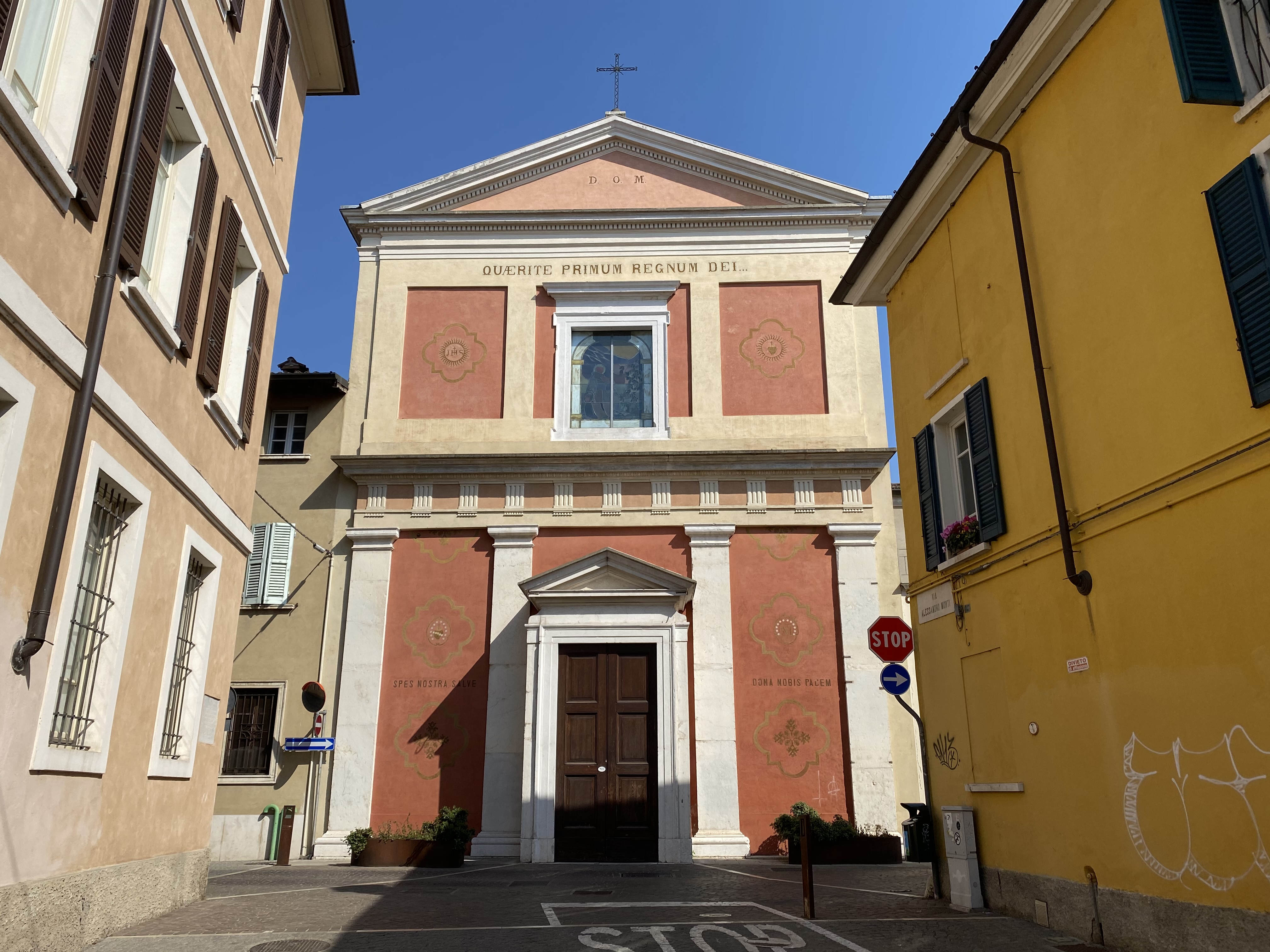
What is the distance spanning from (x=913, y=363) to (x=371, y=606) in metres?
10.2

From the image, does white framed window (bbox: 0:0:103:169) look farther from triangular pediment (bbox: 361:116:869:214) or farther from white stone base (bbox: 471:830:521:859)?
triangular pediment (bbox: 361:116:869:214)

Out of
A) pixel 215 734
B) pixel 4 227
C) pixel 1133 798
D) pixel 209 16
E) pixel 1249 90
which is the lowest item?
pixel 1133 798

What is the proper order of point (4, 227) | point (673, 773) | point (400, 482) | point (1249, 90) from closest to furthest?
point (4, 227) < point (1249, 90) < point (673, 773) < point (400, 482)

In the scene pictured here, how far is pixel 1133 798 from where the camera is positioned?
6664 millimetres

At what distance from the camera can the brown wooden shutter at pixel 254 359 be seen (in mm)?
10086

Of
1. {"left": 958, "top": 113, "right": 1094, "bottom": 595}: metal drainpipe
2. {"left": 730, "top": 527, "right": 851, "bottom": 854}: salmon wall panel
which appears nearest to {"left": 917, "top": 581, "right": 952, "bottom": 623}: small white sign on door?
{"left": 958, "top": 113, "right": 1094, "bottom": 595}: metal drainpipe

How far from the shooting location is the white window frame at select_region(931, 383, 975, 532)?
32.4 ft

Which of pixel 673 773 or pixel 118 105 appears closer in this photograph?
pixel 118 105

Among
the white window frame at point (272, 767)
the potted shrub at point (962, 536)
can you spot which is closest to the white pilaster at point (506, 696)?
the white window frame at point (272, 767)

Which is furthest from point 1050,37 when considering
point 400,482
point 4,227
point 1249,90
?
point 400,482

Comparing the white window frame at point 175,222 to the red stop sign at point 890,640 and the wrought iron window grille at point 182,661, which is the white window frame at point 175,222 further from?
the red stop sign at point 890,640

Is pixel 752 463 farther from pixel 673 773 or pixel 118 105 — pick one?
pixel 118 105

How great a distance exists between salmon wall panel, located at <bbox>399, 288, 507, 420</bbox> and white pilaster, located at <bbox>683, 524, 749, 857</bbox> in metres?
4.66

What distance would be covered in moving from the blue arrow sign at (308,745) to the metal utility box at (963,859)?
10427mm
